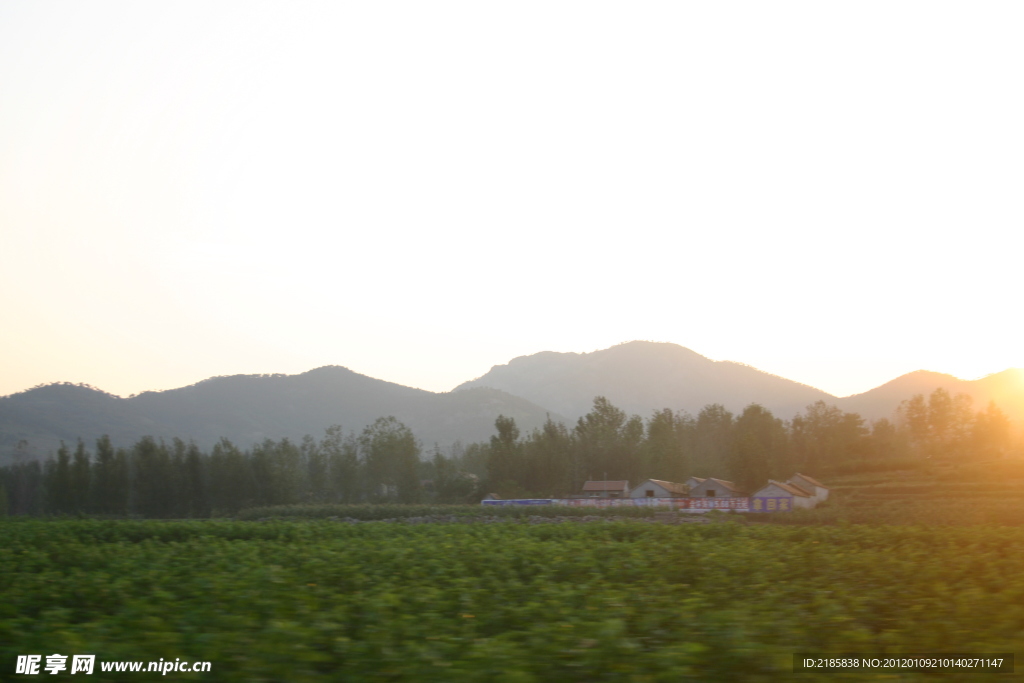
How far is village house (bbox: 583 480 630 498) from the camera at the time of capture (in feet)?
231

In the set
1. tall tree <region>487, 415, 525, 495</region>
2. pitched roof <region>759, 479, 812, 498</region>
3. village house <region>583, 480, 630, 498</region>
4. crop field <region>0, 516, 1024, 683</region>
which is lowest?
village house <region>583, 480, 630, 498</region>

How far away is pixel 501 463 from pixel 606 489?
11.5 meters

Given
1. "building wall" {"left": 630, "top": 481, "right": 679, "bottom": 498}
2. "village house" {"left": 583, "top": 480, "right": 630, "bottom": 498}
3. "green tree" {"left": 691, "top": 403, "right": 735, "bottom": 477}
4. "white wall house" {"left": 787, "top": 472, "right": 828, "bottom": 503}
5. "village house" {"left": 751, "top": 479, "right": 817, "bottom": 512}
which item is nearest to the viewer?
"village house" {"left": 751, "top": 479, "right": 817, "bottom": 512}

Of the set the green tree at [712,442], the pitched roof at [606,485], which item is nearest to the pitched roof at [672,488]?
the pitched roof at [606,485]

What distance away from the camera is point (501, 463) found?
7381cm

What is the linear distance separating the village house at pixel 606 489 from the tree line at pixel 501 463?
423cm

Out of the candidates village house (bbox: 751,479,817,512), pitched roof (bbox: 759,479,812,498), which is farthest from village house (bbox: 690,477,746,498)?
village house (bbox: 751,479,817,512)

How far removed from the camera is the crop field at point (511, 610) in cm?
485

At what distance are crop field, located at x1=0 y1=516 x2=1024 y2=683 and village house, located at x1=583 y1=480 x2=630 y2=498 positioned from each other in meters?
59.6

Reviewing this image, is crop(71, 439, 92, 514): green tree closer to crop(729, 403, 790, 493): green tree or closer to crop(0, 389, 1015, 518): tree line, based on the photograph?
crop(0, 389, 1015, 518): tree line

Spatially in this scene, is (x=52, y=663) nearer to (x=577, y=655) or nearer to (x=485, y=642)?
(x=485, y=642)

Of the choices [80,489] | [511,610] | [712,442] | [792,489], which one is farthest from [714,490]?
[80,489]

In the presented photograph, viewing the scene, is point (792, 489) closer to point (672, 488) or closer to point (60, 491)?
point (672, 488)

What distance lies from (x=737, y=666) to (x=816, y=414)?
105m
